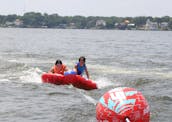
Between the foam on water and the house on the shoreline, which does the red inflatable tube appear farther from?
the house on the shoreline

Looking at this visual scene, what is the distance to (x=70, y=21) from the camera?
18300 cm

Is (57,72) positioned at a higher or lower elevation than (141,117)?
lower

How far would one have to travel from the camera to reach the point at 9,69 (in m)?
23.5

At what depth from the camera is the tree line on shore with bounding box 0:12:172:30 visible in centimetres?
17288

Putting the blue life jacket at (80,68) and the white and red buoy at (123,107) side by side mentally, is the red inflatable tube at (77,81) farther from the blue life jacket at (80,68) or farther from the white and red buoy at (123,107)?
the white and red buoy at (123,107)

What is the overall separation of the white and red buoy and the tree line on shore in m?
167

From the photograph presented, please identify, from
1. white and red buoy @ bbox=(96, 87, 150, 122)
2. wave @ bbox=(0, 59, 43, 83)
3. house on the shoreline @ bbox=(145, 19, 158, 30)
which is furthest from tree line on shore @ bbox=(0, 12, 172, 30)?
white and red buoy @ bbox=(96, 87, 150, 122)

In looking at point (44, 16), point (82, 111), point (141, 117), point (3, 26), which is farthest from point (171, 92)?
point (3, 26)

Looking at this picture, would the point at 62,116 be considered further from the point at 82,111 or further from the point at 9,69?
the point at 9,69

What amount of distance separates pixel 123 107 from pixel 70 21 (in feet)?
592

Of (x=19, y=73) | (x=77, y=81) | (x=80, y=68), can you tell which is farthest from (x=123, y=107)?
(x=19, y=73)

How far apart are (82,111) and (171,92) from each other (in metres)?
5.65

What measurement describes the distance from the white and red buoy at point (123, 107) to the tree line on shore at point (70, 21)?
16676cm

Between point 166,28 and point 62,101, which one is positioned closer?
point 62,101
